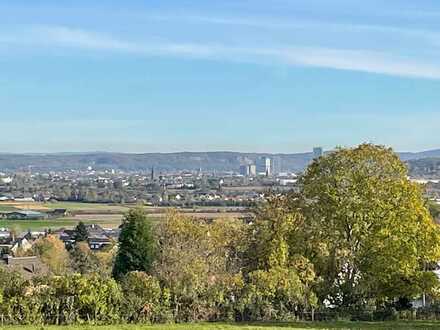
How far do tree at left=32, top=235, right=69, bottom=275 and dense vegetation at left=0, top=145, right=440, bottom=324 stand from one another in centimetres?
2455

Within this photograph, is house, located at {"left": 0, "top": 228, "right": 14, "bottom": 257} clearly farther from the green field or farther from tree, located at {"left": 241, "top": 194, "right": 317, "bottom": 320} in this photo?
the green field

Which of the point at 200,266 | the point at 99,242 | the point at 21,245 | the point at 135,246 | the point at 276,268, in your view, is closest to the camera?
the point at 276,268

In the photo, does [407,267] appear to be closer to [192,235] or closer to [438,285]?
[438,285]

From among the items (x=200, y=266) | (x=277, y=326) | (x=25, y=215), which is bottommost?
(x=25, y=215)

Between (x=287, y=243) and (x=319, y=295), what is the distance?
101 inches

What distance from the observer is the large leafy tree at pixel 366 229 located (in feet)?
103

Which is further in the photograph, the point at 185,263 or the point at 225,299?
the point at 185,263

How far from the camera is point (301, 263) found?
1236 inches

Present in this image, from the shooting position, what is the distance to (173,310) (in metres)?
28.9

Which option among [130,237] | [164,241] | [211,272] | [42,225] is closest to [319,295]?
[211,272]

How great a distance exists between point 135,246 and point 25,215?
235 feet

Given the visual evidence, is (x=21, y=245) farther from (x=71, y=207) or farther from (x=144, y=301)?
(x=71, y=207)

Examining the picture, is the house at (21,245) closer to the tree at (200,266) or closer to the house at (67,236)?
the house at (67,236)

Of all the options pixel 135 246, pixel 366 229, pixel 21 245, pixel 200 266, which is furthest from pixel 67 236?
pixel 366 229
